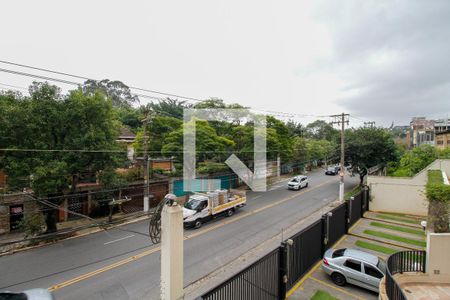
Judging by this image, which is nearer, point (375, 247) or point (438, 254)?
point (438, 254)

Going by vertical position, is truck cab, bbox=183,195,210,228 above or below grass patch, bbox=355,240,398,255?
above

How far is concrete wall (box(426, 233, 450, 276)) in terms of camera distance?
8.08 m

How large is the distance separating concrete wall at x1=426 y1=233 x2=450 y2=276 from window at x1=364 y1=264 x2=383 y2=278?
184 centimetres

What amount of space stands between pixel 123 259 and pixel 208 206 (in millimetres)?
6251

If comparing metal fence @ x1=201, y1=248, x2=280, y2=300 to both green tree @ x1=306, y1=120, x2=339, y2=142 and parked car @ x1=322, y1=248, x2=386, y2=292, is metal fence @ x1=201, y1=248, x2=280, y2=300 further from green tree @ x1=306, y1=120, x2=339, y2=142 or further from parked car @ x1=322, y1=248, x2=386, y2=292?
green tree @ x1=306, y1=120, x2=339, y2=142

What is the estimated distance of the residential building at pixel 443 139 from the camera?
1601 inches

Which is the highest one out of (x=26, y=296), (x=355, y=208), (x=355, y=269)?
(x=355, y=208)

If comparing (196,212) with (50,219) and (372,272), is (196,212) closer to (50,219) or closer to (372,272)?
(50,219)

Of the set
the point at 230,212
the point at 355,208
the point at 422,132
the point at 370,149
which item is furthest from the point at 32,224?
the point at 422,132

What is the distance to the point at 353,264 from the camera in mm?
8305

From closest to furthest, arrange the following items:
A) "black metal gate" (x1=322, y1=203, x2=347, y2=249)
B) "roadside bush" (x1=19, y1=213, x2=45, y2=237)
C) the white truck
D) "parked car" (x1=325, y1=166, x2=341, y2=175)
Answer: "black metal gate" (x1=322, y1=203, x2=347, y2=249) < "roadside bush" (x1=19, y1=213, x2=45, y2=237) < the white truck < "parked car" (x1=325, y1=166, x2=341, y2=175)

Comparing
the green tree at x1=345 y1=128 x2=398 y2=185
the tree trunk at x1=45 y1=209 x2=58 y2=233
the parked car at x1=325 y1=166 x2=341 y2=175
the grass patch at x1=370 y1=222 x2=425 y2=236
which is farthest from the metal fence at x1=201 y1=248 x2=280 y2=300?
the parked car at x1=325 y1=166 x2=341 y2=175

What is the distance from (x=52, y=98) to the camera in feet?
42.9

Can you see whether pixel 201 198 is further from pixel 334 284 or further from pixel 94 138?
pixel 334 284
